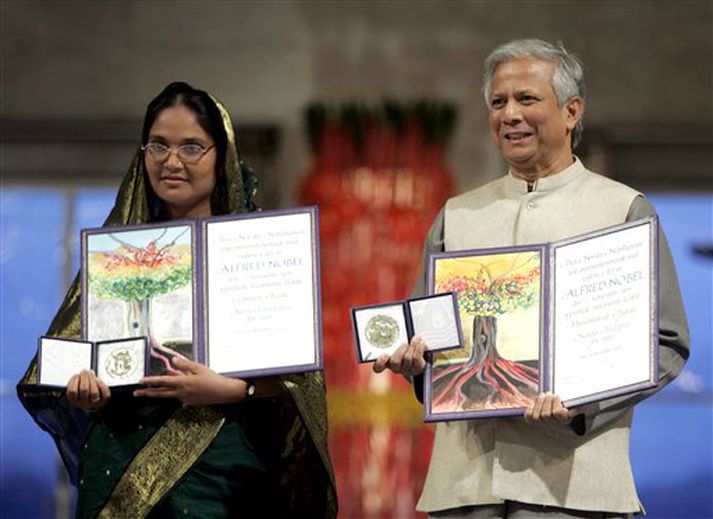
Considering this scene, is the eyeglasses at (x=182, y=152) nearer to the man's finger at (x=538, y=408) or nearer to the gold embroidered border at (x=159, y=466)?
the gold embroidered border at (x=159, y=466)

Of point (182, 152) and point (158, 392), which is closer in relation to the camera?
point (158, 392)

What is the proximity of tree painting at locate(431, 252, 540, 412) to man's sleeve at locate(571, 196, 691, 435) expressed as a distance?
119mm

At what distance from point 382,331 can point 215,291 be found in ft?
1.21

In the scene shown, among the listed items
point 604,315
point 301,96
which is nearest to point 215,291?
point 604,315

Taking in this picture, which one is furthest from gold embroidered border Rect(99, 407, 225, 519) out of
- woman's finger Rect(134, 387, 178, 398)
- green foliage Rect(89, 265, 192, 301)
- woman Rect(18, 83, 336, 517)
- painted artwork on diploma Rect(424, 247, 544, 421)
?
painted artwork on diploma Rect(424, 247, 544, 421)

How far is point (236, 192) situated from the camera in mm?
3254

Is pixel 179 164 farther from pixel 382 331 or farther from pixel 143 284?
pixel 382 331

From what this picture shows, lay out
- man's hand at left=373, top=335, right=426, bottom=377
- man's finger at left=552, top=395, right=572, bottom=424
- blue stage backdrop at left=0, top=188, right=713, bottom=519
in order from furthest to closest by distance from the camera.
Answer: blue stage backdrop at left=0, top=188, right=713, bottom=519
man's hand at left=373, top=335, right=426, bottom=377
man's finger at left=552, top=395, right=572, bottom=424

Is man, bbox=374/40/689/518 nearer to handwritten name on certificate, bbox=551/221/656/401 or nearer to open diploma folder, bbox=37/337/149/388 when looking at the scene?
handwritten name on certificate, bbox=551/221/656/401

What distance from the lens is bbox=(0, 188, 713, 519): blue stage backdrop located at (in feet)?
20.4

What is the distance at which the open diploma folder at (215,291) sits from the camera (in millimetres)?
3053

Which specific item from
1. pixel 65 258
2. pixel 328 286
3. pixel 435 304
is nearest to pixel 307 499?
pixel 435 304

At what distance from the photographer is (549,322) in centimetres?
293

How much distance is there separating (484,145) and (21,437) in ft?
7.31
